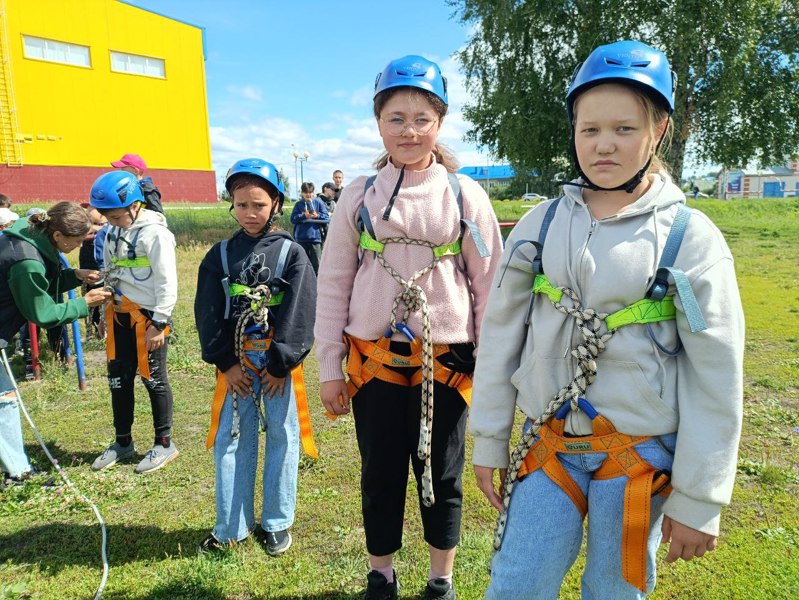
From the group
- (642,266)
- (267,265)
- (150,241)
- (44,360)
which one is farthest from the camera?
(44,360)

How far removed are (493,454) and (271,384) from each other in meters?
1.58

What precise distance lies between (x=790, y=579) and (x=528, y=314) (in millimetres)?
2305

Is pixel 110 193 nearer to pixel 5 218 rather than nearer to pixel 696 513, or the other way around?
pixel 5 218

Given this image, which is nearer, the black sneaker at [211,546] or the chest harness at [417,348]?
the chest harness at [417,348]

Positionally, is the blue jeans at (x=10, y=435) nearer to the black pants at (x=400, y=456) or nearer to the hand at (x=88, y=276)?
the hand at (x=88, y=276)

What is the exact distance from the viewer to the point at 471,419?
6.64 ft

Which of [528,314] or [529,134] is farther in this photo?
[529,134]

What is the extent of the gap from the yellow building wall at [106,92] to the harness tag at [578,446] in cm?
3323

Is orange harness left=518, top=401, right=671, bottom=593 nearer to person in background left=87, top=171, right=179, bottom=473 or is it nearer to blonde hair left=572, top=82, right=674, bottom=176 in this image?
blonde hair left=572, top=82, right=674, bottom=176

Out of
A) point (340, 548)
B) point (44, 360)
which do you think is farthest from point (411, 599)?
point (44, 360)

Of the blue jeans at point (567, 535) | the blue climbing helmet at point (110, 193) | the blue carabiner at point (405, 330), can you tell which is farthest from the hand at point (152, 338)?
the blue jeans at point (567, 535)

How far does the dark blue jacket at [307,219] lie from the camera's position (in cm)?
1146

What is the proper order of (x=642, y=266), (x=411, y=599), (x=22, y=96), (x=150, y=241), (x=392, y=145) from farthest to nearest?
(x=22, y=96) < (x=150, y=241) < (x=411, y=599) < (x=392, y=145) < (x=642, y=266)

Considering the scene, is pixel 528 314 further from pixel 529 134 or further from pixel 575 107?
pixel 529 134
